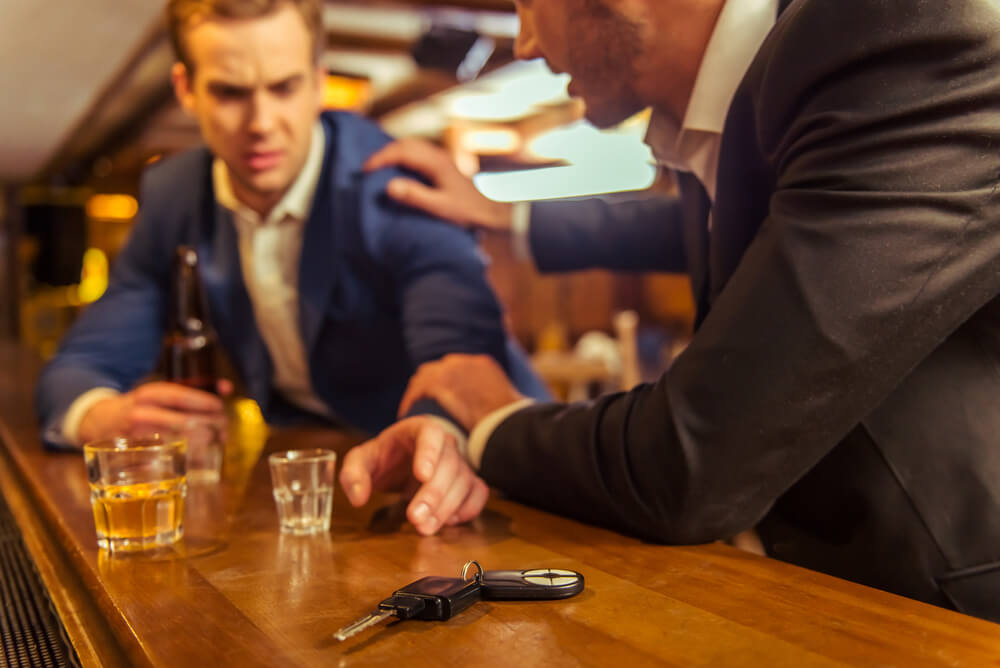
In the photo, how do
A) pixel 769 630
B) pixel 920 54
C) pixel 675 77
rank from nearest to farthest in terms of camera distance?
pixel 769 630 < pixel 920 54 < pixel 675 77

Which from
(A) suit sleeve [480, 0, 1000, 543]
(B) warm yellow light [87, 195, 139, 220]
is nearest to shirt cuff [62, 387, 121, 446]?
(A) suit sleeve [480, 0, 1000, 543]

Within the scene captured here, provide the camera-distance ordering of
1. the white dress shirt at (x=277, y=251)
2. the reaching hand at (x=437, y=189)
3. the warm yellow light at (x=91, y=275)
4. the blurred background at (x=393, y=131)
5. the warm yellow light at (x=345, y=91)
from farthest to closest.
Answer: the warm yellow light at (x=91, y=275) < the warm yellow light at (x=345, y=91) < the blurred background at (x=393, y=131) < the white dress shirt at (x=277, y=251) < the reaching hand at (x=437, y=189)

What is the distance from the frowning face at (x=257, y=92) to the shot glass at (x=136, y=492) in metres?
0.83

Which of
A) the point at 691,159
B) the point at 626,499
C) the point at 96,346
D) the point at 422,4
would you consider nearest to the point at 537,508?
the point at 626,499

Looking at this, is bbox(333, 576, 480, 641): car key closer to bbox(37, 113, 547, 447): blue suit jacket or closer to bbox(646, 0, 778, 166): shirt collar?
bbox(646, 0, 778, 166): shirt collar

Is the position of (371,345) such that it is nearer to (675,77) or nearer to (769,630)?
(675,77)

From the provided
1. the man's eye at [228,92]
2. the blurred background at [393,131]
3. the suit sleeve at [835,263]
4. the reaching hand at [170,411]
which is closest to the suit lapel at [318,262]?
the man's eye at [228,92]

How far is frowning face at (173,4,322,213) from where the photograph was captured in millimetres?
1522

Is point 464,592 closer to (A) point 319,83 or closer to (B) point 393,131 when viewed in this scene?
(A) point 319,83

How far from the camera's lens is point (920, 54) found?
2.34ft

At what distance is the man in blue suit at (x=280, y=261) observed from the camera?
1488 millimetres

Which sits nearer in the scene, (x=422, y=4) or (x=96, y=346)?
(x=96, y=346)

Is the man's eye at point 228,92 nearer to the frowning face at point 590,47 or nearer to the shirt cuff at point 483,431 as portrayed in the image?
the frowning face at point 590,47

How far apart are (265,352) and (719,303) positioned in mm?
1182
